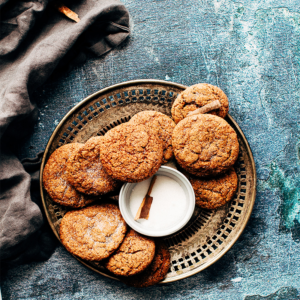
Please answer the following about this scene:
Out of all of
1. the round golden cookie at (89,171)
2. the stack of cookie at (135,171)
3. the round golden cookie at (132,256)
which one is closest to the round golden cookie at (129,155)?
the stack of cookie at (135,171)

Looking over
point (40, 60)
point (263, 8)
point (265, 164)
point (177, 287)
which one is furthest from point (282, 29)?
point (177, 287)

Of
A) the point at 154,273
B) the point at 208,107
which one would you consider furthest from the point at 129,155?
the point at 154,273

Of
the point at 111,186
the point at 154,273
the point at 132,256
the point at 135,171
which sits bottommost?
the point at 154,273

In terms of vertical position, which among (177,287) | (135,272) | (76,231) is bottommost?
(177,287)

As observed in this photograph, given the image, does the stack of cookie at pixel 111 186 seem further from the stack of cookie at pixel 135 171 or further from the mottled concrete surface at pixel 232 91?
the mottled concrete surface at pixel 232 91

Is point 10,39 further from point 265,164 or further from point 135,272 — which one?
point 265,164

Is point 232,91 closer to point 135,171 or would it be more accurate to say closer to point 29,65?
point 135,171
